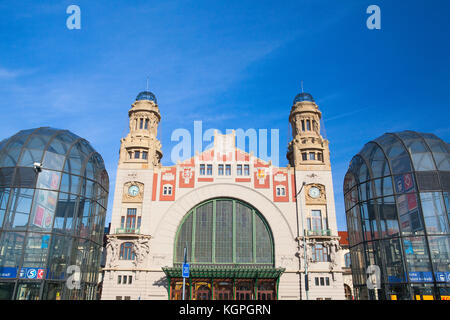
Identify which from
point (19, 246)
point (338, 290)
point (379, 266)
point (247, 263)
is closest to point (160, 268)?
point (247, 263)

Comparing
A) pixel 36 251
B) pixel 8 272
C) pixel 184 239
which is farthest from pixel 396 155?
pixel 8 272

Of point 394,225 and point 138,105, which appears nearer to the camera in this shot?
point 394,225

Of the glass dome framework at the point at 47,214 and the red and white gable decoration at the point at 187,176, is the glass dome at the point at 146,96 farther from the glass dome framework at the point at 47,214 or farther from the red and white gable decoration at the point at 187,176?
the glass dome framework at the point at 47,214

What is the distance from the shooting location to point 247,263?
50.7m

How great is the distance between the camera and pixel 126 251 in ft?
168

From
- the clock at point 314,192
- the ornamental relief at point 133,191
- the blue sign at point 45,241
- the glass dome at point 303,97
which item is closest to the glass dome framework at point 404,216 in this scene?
the clock at point 314,192

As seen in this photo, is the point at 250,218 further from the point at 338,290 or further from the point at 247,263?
the point at 338,290

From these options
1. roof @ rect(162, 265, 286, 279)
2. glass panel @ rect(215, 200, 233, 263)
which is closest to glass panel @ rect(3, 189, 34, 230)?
roof @ rect(162, 265, 286, 279)

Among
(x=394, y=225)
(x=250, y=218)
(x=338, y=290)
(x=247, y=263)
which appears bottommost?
(x=338, y=290)

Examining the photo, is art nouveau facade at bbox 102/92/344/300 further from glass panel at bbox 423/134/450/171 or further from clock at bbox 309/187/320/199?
glass panel at bbox 423/134/450/171

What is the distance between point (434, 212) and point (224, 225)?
28.8 metres

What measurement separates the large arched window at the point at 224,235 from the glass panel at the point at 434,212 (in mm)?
22215

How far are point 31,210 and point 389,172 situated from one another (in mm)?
42220

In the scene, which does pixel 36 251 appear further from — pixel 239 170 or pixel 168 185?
pixel 239 170
